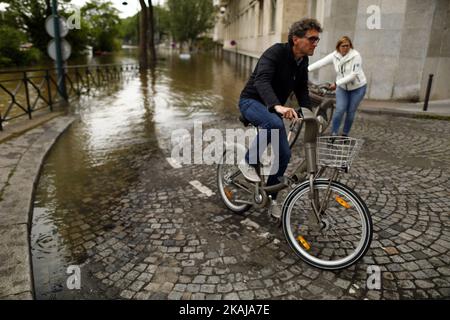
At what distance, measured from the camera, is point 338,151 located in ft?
8.43

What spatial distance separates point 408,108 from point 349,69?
4.66m

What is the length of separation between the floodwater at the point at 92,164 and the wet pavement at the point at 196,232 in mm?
17

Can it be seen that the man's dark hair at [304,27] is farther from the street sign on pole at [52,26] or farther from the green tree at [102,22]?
the green tree at [102,22]

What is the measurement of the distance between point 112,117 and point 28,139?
287cm

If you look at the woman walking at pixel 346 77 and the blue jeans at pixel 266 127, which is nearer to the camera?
the blue jeans at pixel 266 127

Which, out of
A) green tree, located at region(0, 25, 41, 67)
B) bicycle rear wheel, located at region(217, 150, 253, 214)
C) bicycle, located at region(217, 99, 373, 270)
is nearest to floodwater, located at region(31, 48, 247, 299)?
bicycle rear wheel, located at region(217, 150, 253, 214)

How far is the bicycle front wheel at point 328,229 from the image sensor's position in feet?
9.15

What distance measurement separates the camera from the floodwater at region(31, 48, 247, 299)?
324 centimetres

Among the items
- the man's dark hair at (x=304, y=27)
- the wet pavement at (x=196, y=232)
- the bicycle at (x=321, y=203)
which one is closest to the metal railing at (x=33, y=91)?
the wet pavement at (x=196, y=232)
